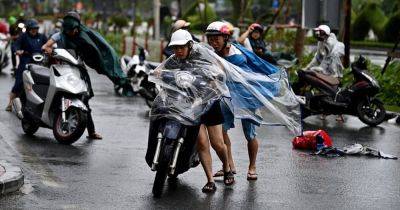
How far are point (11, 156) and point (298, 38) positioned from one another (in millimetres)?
13750

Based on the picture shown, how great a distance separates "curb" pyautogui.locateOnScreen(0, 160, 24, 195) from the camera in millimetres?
8992

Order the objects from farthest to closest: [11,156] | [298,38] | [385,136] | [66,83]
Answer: [298,38] → [385,136] → [66,83] → [11,156]

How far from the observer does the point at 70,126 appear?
42.2ft

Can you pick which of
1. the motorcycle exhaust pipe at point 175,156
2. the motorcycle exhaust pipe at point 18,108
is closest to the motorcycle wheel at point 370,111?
the motorcycle exhaust pipe at point 18,108

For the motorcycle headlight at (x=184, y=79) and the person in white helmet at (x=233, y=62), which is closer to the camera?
the motorcycle headlight at (x=184, y=79)

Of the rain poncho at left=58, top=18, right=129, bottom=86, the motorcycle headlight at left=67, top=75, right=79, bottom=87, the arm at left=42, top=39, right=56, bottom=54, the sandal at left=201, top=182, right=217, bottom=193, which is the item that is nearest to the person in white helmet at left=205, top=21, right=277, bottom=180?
the sandal at left=201, top=182, right=217, bottom=193

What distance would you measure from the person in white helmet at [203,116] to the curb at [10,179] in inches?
64.2

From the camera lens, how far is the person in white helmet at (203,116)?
9.52 m

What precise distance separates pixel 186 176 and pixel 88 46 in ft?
11.9

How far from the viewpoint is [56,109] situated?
13.1 metres

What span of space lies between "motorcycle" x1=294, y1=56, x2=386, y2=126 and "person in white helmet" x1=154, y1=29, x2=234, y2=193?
7.20m

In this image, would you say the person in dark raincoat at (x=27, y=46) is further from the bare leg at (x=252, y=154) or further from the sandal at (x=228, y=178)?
the sandal at (x=228, y=178)

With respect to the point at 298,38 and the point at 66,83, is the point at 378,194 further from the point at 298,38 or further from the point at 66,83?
the point at 298,38

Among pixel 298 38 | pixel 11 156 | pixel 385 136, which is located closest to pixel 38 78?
pixel 11 156
